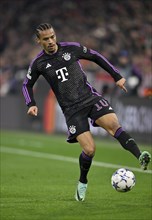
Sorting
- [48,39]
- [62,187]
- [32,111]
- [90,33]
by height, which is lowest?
[62,187]

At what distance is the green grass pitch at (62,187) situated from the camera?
8484 mm

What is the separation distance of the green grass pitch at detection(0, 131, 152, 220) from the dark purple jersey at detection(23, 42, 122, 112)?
135cm

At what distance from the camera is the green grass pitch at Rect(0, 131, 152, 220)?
8.48 metres

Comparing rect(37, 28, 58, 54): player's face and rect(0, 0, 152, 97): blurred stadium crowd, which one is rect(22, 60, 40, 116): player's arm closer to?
rect(37, 28, 58, 54): player's face

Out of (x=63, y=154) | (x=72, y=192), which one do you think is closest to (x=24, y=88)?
(x=72, y=192)

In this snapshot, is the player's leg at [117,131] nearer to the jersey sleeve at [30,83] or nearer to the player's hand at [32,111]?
the player's hand at [32,111]

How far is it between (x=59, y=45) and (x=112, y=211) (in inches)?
99.9

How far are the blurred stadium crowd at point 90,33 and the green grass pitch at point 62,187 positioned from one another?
364 centimetres

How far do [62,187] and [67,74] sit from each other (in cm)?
228

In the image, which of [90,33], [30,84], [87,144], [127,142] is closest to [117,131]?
[127,142]

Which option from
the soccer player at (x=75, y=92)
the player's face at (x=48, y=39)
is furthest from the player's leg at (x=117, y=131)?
the player's face at (x=48, y=39)

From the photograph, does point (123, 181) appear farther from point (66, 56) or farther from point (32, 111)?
point (66, 56)

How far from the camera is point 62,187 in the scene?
1109 centimetres

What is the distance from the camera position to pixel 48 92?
81.5 ft
